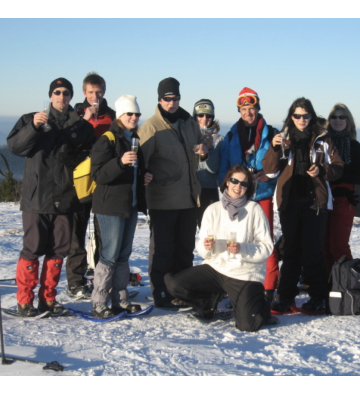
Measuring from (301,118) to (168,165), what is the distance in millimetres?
1410

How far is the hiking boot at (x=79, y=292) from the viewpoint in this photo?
17.7 feet

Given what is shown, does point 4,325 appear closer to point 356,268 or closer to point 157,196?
point 157,196

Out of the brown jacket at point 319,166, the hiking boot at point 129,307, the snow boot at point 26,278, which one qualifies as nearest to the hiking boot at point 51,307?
the snow boot at point 26,278

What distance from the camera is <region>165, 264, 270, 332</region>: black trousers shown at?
444 centimetres

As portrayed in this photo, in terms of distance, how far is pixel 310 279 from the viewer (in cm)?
514

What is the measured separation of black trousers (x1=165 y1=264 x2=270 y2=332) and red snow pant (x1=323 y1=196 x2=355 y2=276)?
1403mm

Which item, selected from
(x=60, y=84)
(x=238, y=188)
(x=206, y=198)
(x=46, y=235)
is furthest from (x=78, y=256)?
(x=238, y=188)

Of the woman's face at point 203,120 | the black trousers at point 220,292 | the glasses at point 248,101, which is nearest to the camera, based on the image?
the black trousers at point 220,292

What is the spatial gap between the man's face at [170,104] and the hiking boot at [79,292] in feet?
6.96

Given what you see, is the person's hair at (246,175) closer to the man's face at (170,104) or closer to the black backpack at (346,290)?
the man's face at (170,104)

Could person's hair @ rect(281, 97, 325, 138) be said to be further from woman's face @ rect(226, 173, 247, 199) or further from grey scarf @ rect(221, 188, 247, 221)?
grey scarf @ rect(221, 188, 247, 221)

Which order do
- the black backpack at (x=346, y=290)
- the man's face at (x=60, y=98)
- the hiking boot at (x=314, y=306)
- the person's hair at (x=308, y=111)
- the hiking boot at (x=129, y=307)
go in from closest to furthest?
the man's face at (x=60, y=98), the hiking boot at (x=129, y=307), the black backpack at (x=346, y=290), the person's hair at (x=308, y=111), the hiking boot at (x=314, y=306)

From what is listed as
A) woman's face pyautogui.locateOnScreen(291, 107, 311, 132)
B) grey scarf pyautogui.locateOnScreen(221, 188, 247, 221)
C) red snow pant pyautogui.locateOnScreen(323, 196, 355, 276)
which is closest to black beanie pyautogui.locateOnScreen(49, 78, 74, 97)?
grey scarf pyautogui.locateOnScreen(221, 188, 247, 221)

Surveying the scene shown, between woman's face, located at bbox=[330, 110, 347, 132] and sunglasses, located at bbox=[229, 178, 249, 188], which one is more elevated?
woman's face, located at bbox=[330, 110, 347, 132]
